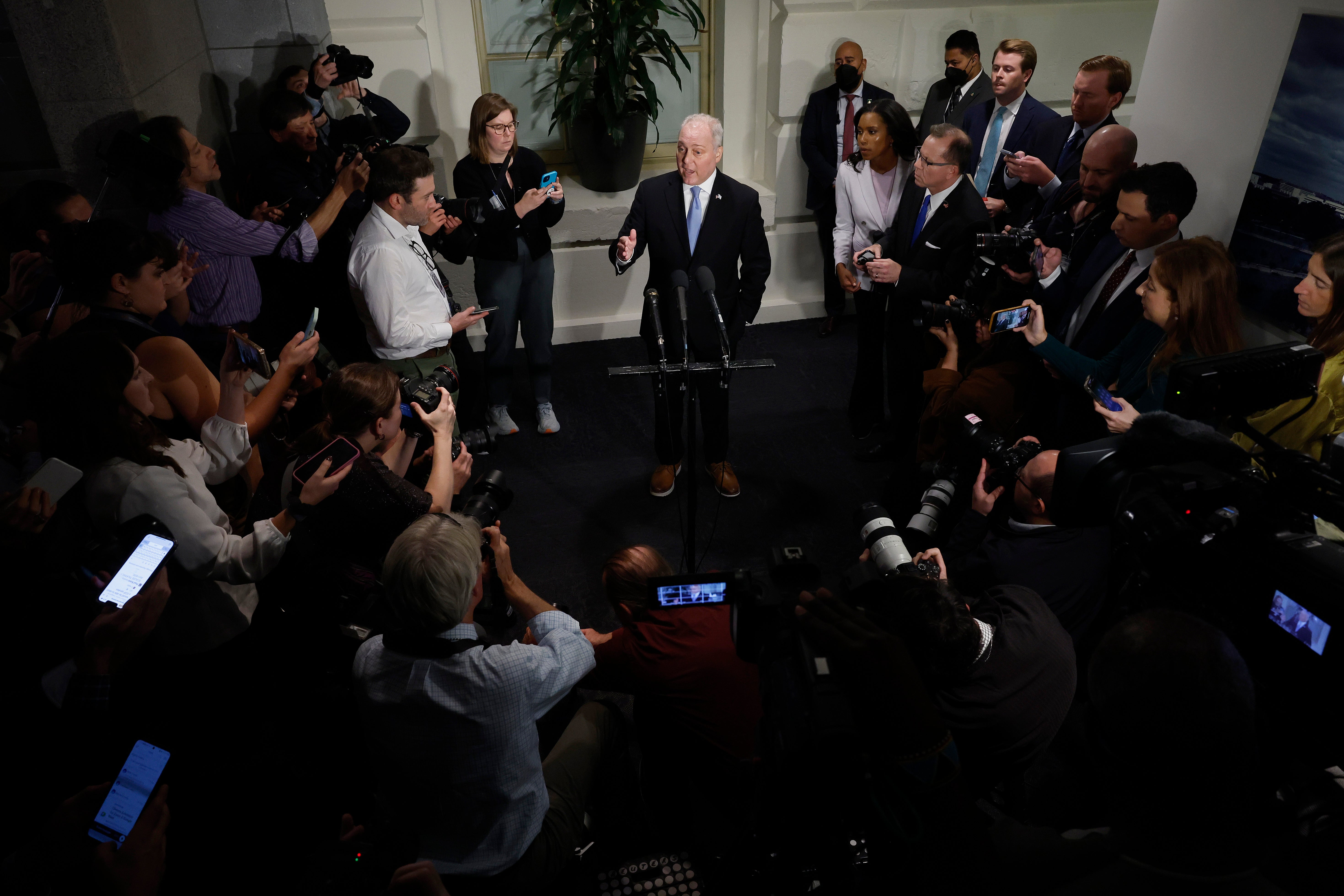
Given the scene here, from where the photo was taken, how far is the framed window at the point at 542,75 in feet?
15.2

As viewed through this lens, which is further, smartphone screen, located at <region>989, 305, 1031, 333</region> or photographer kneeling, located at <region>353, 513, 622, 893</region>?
smartphone screen, located at <region>989, 305, 1031, 333</region>

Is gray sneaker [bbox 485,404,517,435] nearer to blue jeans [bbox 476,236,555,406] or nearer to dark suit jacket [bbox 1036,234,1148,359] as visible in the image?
blue jeans [bbox 476,236,555,406]

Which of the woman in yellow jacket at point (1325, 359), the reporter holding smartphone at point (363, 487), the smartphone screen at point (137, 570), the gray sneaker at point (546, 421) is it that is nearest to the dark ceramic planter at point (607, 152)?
the gray sneaker at point (546, 421)

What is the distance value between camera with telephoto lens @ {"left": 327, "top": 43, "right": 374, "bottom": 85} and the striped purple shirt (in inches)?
36.6

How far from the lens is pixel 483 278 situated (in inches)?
149

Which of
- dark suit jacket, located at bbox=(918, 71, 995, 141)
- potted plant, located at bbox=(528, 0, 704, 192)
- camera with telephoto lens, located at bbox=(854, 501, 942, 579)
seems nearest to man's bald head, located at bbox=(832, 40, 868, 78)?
dark suit jacket, located at bbox=(918, 71, 995, 141)

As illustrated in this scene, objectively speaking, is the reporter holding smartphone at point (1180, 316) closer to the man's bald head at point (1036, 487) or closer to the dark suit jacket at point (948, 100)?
the man's bald head at point (1036, 487)

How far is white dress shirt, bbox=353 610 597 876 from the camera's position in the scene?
1.51m

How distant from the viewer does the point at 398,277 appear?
9.23 ft

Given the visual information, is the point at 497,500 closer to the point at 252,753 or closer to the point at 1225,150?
the point at 252,753

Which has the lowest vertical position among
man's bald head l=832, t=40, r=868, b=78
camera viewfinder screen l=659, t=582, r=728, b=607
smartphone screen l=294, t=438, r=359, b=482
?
camera viewfinder screen l=659, t=582, r=728, b=607

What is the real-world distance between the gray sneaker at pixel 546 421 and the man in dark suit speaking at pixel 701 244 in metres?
0.74

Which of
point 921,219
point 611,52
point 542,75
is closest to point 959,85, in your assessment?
point 921,219

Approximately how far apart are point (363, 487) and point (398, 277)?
1078mm
